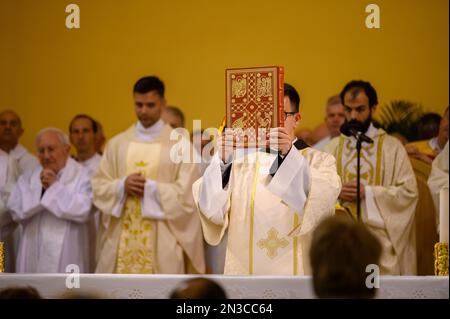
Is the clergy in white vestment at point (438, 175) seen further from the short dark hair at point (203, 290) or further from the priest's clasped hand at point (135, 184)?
the short dark hair at point (203, 290)

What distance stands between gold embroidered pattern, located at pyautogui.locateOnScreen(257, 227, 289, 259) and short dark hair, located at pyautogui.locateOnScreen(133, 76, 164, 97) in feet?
9.32

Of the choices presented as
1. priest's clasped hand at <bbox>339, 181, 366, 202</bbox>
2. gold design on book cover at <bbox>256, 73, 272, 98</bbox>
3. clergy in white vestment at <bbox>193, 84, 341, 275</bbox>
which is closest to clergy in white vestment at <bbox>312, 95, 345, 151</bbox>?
priest's clasped hand at <bbox>339, 181, 366, 202</bbox>

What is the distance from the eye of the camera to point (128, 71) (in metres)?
10.1

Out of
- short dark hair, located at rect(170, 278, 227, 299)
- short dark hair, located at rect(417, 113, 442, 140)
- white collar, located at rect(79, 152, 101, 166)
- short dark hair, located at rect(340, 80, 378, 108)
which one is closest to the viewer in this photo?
short dark hair, located at rect(170, 278, 227, 299)

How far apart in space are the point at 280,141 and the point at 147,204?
288 cm

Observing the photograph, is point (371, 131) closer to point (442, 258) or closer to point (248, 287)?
point (442, 258)

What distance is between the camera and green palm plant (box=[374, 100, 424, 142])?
955 cm

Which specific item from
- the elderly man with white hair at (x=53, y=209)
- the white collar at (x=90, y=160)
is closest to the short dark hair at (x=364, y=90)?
the elderly man with white hair at (x=53, y=209)

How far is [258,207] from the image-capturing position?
21.6 ft

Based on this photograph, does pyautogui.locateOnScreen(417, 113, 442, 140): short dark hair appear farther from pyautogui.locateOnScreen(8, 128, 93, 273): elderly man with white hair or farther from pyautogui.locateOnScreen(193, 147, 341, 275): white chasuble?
pyautogui.locateOnScreen(8, 128, 93, 273): elderly man with white hair

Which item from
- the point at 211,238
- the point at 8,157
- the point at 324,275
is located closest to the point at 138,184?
the point at 8,157

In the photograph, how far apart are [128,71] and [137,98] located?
1.13m

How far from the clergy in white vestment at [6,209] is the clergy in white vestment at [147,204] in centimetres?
85

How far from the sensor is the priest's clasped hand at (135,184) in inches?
347
